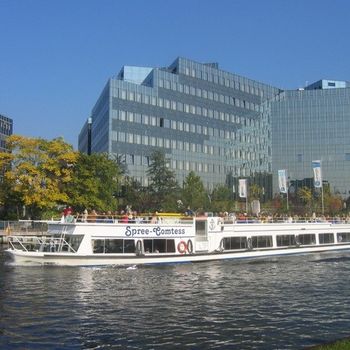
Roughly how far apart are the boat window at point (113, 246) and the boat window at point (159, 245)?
4.76ft

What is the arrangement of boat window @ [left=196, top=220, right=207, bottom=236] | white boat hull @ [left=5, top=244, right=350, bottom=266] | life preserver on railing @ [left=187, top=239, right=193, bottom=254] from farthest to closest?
boat window @ [left=196, top=220, right=207, bottom=236] → life preserver on railing @ [left=187, top=239, right=193, bottom=254] → white boat hull @ [left=5, top=244, right=350, bottom=266]

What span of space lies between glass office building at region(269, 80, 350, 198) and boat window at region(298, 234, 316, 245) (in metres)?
113

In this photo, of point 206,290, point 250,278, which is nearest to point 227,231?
point 250,278

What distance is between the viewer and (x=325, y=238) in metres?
63.2

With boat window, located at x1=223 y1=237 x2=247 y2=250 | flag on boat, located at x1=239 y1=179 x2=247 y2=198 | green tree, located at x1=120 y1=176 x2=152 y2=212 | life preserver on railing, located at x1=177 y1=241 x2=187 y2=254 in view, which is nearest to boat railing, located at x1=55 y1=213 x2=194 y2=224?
life preserver on railing, located at x1=177 y1=241 x2=187 y2=254

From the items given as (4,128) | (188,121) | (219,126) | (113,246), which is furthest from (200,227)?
(4,128)

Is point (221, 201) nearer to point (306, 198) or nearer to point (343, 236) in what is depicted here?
point (306, 198)

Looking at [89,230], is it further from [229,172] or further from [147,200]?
[229,172]

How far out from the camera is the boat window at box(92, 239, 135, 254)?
43688 mm

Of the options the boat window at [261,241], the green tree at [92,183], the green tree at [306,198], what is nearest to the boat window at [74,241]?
the boat window at [261,241]

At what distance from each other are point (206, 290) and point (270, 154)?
151 meters

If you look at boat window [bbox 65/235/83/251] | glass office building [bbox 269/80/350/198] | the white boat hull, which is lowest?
the white boat hull

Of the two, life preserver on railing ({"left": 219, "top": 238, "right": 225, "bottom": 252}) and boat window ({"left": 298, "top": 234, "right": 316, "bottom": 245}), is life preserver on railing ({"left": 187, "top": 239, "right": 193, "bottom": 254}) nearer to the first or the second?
life preserver on railing ({"left": 219, "top": 238, "right": 225, "bottom": 252})

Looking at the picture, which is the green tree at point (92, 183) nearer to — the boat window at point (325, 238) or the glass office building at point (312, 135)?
the boat window at point (325, 238)
